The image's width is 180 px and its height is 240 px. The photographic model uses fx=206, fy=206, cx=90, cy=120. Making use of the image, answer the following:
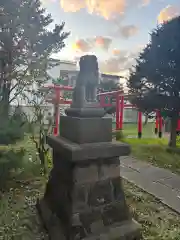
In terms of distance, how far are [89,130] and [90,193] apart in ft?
2.30

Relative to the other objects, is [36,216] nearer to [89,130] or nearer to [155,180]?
[89,130]

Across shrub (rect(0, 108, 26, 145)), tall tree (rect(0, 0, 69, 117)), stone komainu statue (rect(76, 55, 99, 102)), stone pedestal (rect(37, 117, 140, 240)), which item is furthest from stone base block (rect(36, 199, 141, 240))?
tall tree (rect(0, 0, 69, 117))

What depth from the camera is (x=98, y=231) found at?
224 cm

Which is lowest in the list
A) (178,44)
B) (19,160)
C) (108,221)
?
(108,221)

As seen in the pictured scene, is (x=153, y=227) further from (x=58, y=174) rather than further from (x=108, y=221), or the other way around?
(x=58, y=174)

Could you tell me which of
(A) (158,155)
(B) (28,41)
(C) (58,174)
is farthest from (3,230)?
(B) (28,41)

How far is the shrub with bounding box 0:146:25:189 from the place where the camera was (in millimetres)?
3636

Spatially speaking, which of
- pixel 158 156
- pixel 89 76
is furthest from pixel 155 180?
pixel 89 76

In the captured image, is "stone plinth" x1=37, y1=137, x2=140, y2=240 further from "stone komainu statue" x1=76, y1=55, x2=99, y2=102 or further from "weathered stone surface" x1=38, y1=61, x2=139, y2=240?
"stone komainu statue" x1=76, y1=55, x2=99, y2=102

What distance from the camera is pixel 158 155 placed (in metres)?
6.36

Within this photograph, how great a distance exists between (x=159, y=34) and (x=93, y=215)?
22.3 feet

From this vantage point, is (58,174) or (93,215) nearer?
(93,215)

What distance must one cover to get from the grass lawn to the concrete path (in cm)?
19

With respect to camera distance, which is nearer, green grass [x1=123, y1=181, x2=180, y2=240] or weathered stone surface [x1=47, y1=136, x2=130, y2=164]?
weathered stone surface [x1=47, y1=136, x2=130, y2=164]
